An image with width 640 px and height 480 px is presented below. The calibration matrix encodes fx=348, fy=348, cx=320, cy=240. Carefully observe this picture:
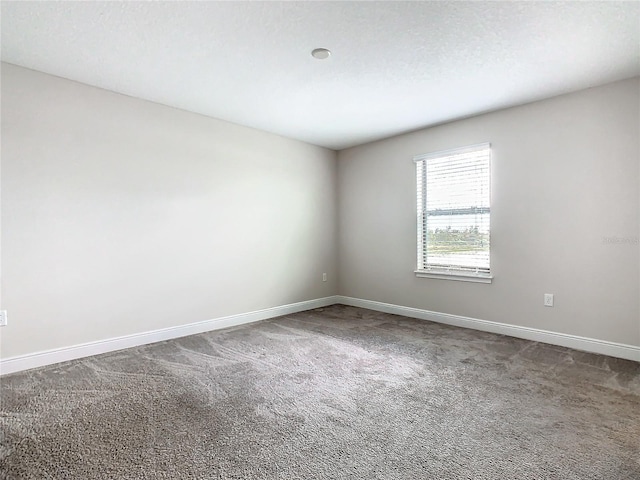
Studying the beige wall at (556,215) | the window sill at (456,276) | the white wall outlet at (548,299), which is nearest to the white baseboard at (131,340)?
the window sill at (456,276)

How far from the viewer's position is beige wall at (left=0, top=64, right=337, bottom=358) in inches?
110

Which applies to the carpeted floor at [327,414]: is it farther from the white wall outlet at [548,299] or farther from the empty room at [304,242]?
the white wall outlet at [548,299]

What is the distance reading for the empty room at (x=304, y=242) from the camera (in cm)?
186

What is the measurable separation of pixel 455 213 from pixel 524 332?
1.45m

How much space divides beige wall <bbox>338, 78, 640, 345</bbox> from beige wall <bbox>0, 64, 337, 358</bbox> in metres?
1.83

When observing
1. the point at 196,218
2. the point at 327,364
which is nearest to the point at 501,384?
the point at 327,364

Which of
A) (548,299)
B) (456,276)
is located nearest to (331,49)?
(456,276)

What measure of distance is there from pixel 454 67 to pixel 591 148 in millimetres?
1516

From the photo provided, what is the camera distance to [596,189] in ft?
10.1

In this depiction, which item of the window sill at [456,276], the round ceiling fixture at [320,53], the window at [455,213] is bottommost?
the window sill at [456,276]

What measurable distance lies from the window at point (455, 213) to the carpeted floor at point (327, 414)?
1.00 m

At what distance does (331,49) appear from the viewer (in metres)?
2.48

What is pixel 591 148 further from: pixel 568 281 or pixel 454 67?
pixel 454 67

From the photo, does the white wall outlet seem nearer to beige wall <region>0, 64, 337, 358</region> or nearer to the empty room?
the empty room
